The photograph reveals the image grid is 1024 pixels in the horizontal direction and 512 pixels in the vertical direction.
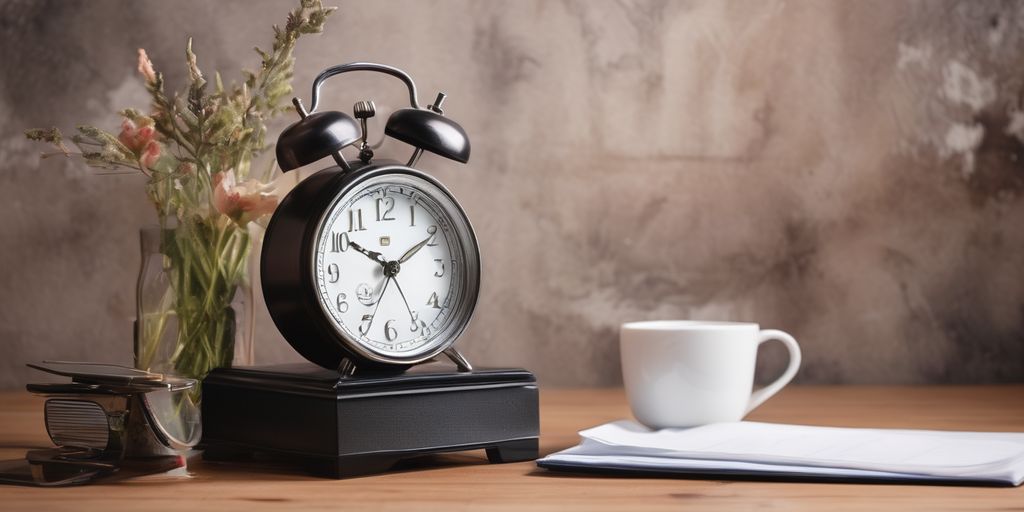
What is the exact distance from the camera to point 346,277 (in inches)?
42.5

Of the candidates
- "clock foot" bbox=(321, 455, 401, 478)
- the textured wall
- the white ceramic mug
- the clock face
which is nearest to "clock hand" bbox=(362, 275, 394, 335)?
the clock face

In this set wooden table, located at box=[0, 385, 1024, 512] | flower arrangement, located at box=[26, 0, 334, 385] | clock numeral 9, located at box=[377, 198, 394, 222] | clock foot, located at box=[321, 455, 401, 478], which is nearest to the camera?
wooden table, located at box=[0, 385, 1024, 512]

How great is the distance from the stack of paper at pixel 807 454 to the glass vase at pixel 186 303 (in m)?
0.43

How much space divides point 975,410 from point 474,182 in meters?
0.88

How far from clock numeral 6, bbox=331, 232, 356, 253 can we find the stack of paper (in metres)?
0.29

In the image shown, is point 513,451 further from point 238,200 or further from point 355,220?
point 238,200

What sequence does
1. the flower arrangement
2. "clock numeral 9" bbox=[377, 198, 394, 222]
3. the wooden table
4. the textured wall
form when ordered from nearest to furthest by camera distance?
the wooden table → "clock numeral 9" bbox=[377, 198, 394, 222] → the flower arrangement → the textured wall

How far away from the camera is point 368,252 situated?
3.60 ft

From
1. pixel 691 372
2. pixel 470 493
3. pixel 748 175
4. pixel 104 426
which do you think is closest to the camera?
pixel 470 493

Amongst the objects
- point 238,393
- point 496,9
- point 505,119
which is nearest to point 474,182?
point 505,119

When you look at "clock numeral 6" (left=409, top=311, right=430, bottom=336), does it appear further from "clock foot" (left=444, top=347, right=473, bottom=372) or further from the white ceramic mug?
the white ceramic mug

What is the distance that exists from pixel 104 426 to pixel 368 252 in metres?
0.31

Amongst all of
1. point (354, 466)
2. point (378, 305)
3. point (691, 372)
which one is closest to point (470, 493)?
point (354, 466)

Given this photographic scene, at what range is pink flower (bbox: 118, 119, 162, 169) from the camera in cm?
123
